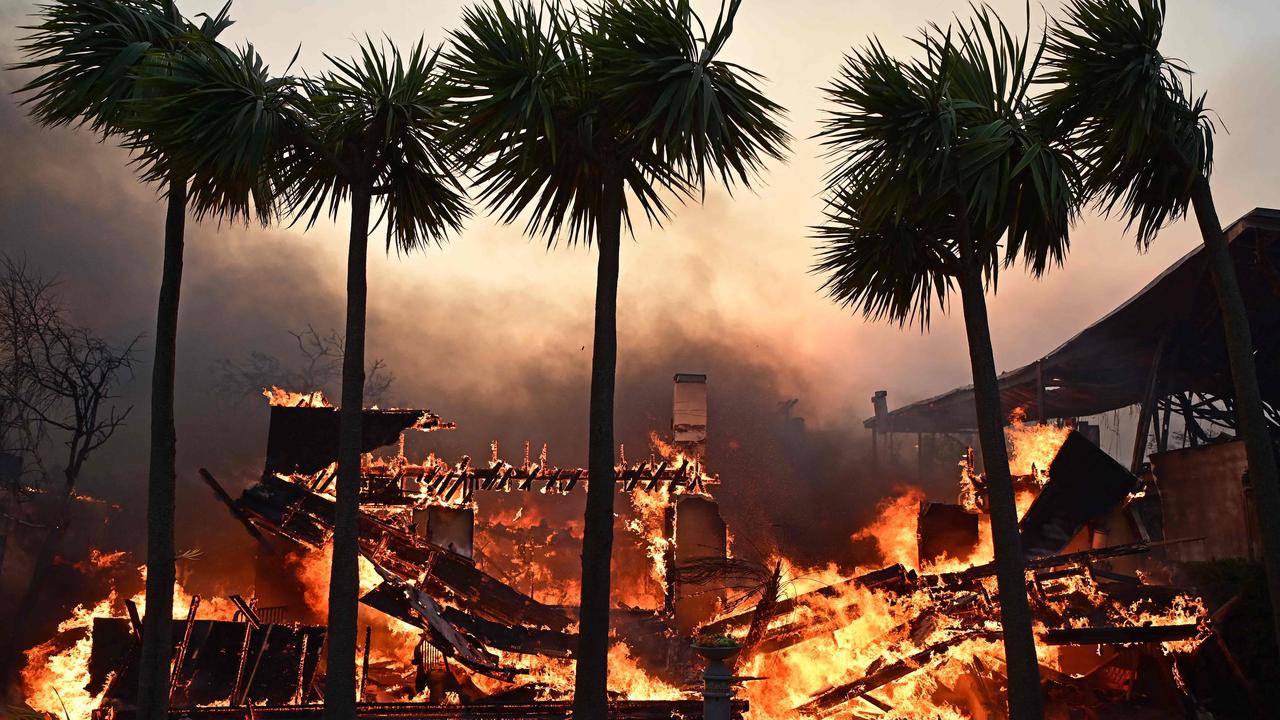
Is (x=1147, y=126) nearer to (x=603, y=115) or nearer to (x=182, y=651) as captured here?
(x=603, y=115)

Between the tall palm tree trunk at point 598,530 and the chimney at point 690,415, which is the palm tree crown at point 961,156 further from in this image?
the chimney at point 690,415

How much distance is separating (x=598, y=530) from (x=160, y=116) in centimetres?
600

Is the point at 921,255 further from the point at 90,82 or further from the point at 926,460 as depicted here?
the point at 926,460

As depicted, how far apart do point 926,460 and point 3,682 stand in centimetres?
3976

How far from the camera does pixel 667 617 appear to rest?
18266 mm

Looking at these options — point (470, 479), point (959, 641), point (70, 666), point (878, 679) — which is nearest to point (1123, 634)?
point (959, 641)

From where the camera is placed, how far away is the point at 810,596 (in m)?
14.7

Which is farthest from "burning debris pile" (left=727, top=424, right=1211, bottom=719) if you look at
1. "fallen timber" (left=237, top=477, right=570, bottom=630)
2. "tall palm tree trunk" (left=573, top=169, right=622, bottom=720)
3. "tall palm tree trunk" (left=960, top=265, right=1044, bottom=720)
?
"tall palm tree trunk" (left=573, top=169, right=622, bottom=720)

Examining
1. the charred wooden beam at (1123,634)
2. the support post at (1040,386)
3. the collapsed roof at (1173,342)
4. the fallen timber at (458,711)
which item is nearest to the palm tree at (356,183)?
the fallen timber at (458,711)

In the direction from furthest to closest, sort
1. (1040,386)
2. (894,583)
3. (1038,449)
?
(1040,386) → (1038,449) → (894,583)

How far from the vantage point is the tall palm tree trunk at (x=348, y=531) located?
857 centimetres

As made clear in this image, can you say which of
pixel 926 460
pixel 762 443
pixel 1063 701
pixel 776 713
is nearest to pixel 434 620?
pixel 776 713

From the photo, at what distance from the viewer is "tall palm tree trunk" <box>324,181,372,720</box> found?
8.57m

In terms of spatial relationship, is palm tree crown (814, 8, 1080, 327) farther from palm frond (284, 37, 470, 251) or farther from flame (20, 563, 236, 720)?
flame (20, 563, 236, 720)
